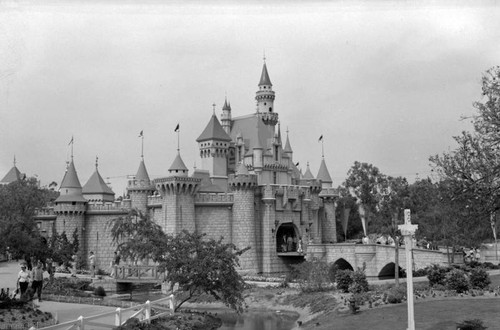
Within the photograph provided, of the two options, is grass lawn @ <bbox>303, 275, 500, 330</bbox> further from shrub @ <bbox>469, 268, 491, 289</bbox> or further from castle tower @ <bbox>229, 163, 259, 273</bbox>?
castle tower @ <bbox>229, 163, 259, 273</bbox>

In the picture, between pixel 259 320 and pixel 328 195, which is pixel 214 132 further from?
pixel 259 320

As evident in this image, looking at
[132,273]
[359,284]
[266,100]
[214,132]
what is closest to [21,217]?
[132,273]

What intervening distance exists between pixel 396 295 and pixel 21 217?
873 inches

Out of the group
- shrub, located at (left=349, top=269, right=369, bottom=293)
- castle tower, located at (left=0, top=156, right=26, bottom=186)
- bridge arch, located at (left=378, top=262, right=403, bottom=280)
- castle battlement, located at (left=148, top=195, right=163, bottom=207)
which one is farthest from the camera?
castle tower, located at (left=0, top=156, right=26, bottom=186)

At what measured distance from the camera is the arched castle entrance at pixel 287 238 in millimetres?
58819

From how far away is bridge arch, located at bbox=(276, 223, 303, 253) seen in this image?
2314 inches

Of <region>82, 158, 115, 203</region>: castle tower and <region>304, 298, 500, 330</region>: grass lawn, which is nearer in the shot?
<region>304, 298, 500, 330</region>: grass lawn

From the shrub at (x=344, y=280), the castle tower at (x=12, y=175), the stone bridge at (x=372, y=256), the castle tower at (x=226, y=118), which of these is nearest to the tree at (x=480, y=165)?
the shrub at (x=344, y=280)

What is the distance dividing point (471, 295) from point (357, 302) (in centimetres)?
507

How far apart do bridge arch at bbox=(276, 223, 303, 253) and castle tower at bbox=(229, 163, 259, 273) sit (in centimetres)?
466

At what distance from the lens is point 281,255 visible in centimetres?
5609

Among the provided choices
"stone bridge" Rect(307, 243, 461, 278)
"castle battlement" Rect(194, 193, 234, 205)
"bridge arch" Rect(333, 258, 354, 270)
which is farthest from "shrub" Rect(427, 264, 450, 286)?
"castle battlement" Rect(194, 193, 234, 205)

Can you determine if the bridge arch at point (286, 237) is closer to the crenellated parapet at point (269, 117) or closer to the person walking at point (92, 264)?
the crenellated parapet at point (269, 117)

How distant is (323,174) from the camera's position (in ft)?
217
